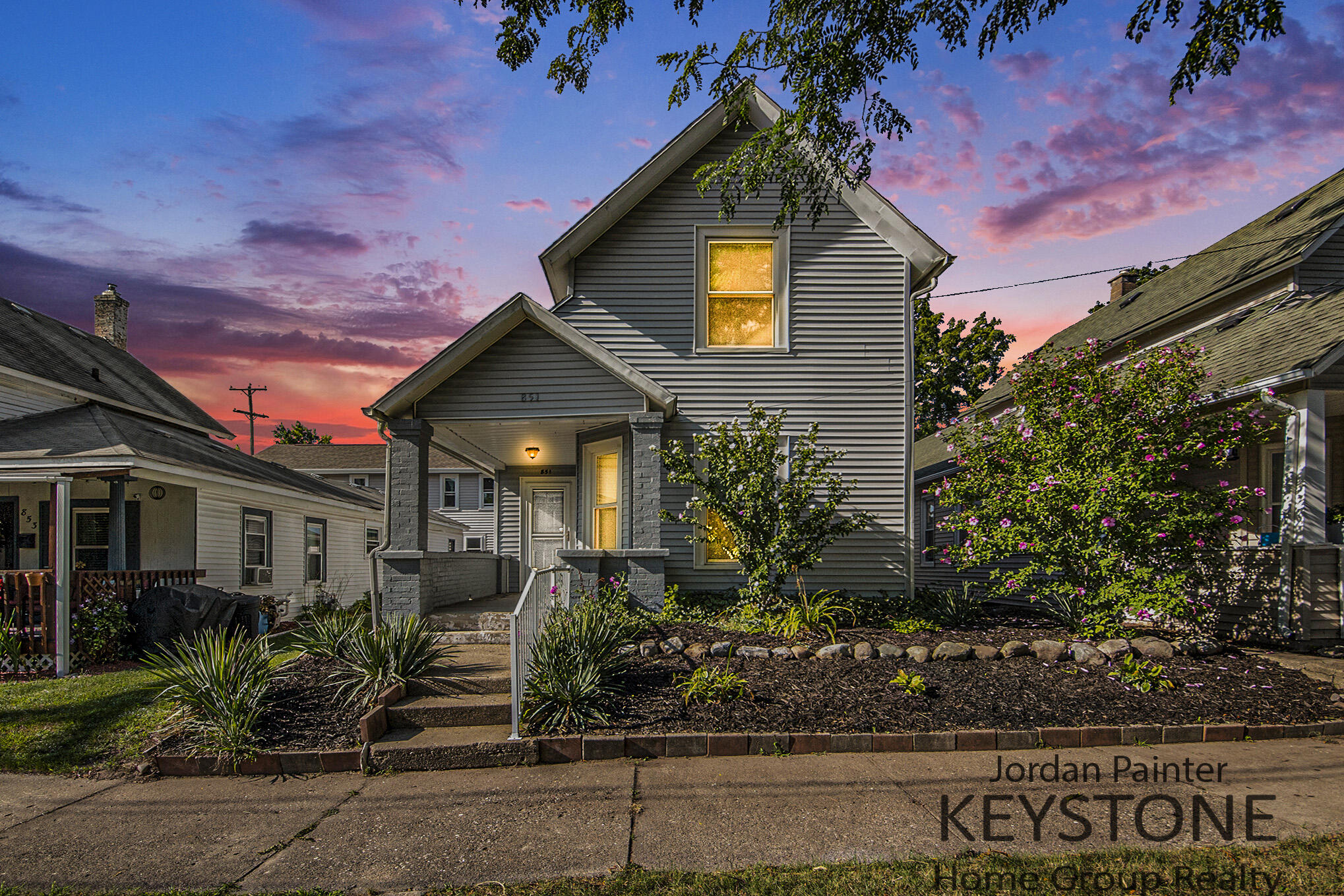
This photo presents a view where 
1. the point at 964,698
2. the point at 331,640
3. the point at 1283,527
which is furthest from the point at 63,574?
the point at 1283,527

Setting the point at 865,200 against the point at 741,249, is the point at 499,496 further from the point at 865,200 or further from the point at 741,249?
the point at 865,200

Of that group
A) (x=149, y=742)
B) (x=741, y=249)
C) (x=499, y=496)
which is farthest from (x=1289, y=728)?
(x=499, y=496)

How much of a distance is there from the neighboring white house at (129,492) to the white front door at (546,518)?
17.7 ft

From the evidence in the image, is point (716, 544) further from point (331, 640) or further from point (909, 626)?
point (331, 640)

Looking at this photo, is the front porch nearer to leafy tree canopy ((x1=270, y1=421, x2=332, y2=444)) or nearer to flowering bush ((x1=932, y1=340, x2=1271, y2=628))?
flowering bush ((x1=932, y1=340, x2=1271, y2=628))

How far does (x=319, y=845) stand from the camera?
13.8ft

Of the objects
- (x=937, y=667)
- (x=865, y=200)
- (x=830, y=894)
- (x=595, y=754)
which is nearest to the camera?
(x=830, y=894)

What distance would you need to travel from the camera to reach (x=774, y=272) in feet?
35.3

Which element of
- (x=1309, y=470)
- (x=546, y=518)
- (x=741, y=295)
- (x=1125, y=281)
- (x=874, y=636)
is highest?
(x=1125, y=281)

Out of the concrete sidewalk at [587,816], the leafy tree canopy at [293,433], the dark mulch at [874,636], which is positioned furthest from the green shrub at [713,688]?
the leafy tree canopy at [293,433]

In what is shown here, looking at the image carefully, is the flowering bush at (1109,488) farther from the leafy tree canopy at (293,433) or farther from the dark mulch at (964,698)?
the leafy tree canopy at (293,433)

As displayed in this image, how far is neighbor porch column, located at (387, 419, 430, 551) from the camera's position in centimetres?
912

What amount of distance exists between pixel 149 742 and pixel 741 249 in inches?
353

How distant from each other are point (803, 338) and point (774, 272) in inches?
42.8
